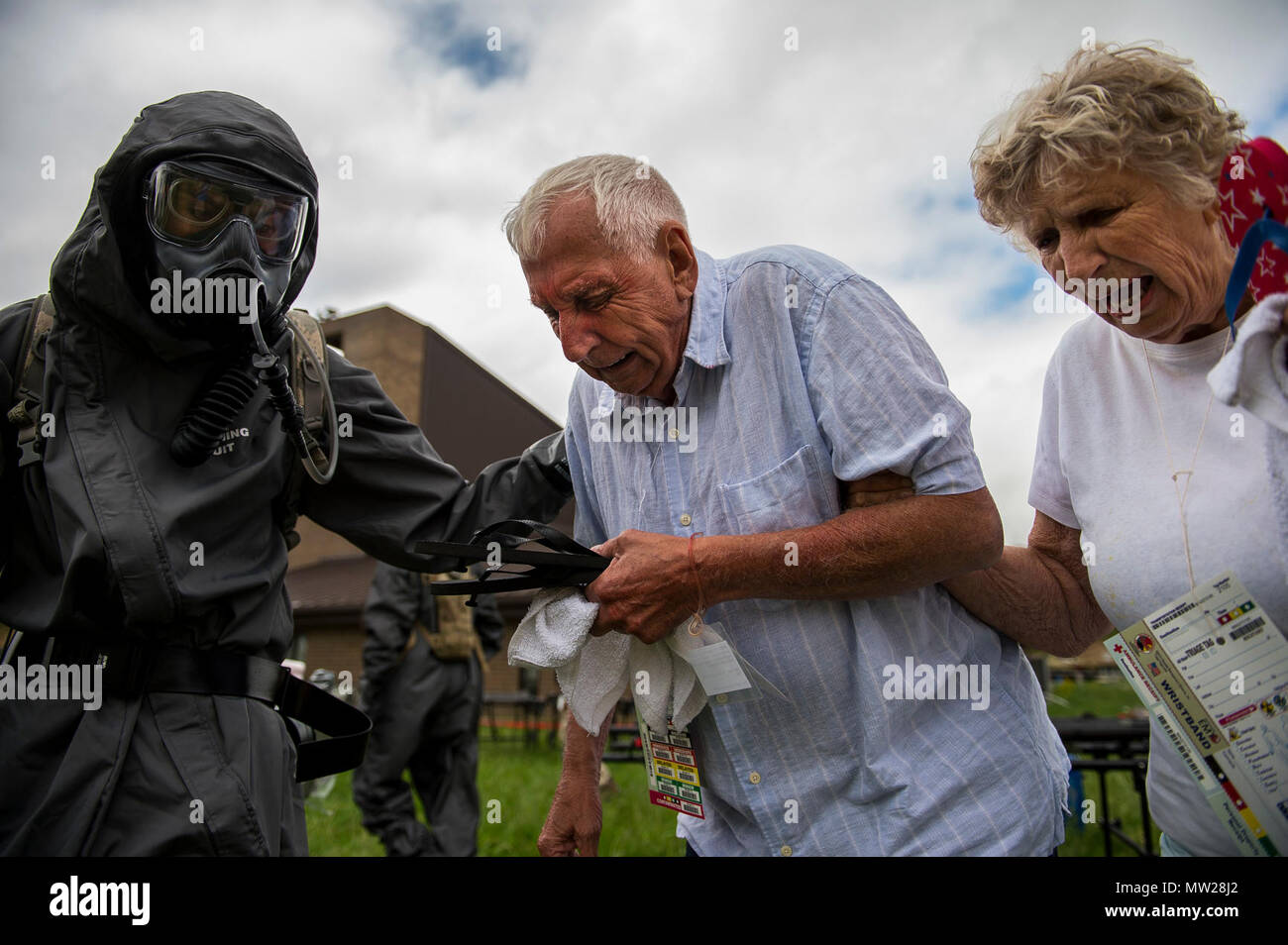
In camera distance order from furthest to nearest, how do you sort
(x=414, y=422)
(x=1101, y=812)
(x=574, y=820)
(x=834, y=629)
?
(x=1101, y=812) < (x=414, y=422) < (x=574, y=820) < (x=834, y=629)

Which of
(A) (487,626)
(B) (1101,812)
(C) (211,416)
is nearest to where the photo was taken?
(C) (211,416)

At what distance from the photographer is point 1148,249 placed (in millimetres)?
1646

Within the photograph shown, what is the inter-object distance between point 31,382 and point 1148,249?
86.5 inches

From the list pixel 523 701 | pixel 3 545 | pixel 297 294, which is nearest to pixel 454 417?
pixel 297 294

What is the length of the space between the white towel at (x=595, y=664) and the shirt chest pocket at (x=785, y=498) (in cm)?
25

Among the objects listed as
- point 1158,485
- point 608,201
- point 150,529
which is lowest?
point 1158,485

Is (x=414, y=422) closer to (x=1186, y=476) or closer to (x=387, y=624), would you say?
(x=1186, y=476)

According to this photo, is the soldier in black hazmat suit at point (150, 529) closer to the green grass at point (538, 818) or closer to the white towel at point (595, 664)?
the white towel at point (595, 664)

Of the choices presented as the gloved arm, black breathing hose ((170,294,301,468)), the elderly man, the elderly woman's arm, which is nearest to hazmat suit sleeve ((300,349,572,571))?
black breathing hose ((170,294,301,468))

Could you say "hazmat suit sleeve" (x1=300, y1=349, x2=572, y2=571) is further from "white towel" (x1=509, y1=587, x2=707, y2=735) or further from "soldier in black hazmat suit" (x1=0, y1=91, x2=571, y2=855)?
"white towel" (x1=509, y1=587, x2=707, y2=735)

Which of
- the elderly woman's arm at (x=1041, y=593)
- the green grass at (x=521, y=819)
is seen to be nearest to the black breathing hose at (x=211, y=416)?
the elderly woman's arm at (x=1041, y=593)

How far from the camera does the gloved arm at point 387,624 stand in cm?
636

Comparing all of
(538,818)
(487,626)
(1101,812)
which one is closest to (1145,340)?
(1101,812)

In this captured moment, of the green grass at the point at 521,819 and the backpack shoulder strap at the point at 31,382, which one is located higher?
the backpack shoulder strap at the point at 31,382
